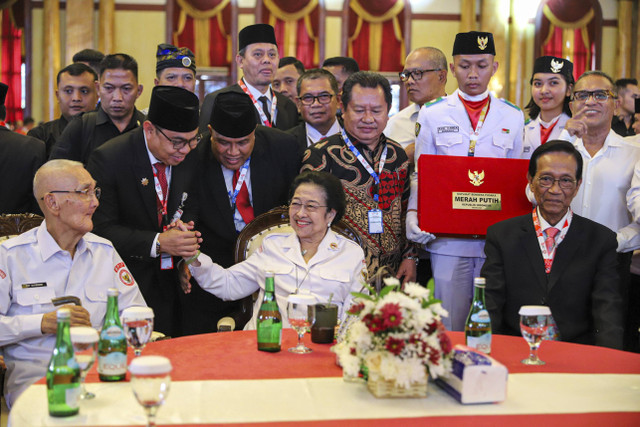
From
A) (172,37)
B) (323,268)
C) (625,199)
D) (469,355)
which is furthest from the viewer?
(172,37)

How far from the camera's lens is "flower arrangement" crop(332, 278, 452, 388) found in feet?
5.70

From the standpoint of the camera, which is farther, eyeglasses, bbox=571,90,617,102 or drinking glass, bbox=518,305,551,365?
eyeglasses, bbox=571,90,617,102

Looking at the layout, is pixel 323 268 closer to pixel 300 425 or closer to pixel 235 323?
pixel 235 323

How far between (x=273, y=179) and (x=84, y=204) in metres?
1.09

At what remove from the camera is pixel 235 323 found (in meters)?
3.22

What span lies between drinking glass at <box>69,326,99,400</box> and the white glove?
215cm

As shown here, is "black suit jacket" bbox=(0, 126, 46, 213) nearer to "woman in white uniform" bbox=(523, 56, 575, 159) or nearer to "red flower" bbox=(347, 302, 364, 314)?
"red flower" bbox=(347, 302, 364, 314)

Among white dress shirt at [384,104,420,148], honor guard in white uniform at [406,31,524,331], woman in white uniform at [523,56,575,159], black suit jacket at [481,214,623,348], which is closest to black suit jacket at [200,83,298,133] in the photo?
white dress shirt at [384,104,420,148]

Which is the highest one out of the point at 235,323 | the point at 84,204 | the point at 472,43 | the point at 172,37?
the point at 172,37

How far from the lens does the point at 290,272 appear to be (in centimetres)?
304

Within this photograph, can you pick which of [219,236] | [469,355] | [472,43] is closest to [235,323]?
[219,236]

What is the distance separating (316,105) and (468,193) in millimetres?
1099

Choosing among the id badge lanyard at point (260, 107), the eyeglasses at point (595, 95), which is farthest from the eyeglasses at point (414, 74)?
the eyeglasses at point (595, 95)

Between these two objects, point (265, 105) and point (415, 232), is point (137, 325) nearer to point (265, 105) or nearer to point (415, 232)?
point (415, 232)
